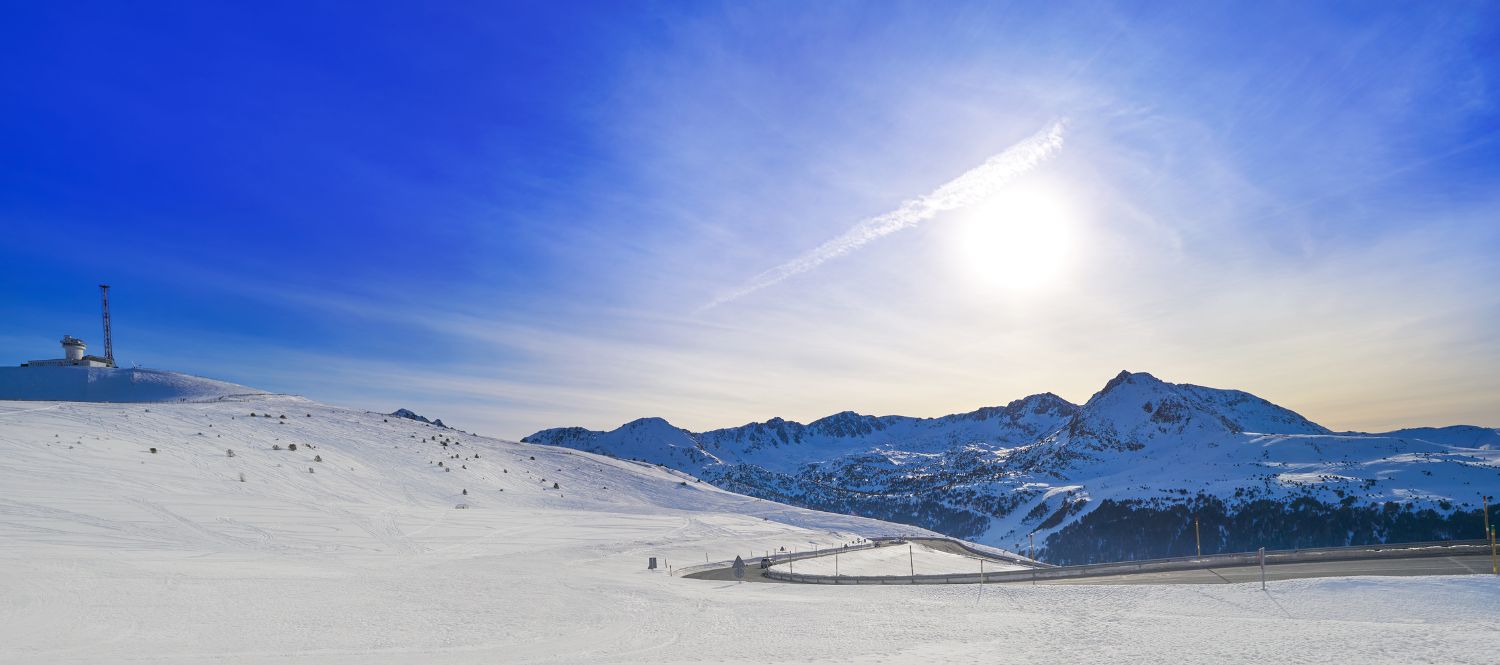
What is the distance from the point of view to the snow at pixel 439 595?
57.9ft

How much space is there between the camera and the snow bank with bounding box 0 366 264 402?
81562 mm

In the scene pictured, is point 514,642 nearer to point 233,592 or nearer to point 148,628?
point 148,628

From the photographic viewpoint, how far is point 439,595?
27.4 m

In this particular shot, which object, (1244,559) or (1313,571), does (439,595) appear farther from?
(1244,559)

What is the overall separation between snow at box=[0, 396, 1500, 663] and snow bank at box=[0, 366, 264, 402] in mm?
21528

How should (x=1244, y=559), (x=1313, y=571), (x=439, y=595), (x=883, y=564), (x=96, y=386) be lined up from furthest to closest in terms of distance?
1. (x=96, y=386)
2. (x=883, y=564)
3. (x=1244, y=559)
4. (x=439, y=595)
5. (x=1313, y=571)

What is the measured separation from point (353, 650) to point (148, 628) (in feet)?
21.6

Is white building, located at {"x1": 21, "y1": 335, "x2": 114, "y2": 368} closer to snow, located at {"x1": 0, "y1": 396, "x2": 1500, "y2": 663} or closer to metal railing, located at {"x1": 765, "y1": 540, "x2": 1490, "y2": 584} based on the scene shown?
snow, located at {"x1": 0, "y1": 396, "x2": 1500, "y2": 663}

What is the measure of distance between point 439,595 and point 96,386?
8398 cm

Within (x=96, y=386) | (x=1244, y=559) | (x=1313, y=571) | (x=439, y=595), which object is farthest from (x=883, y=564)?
(x=96, y=386)

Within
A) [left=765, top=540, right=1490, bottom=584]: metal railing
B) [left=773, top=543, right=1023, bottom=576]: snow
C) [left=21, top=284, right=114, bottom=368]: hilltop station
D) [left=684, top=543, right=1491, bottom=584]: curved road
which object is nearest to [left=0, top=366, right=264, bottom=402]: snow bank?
[left=21, top=284, right=114, bottom=368]: hilltop station

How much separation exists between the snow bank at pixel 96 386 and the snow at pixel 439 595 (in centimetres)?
2153

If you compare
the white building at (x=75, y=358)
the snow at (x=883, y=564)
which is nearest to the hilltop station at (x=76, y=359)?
the white building at (x=75, y=358)

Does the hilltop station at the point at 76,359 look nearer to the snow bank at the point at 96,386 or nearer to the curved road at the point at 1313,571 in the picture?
the snow bank at the point at 96,386
